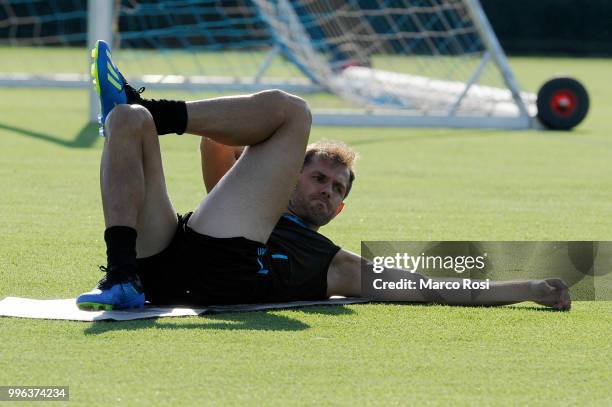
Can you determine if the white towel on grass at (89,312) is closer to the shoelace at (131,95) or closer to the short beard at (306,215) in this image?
the short beard at (306,215)

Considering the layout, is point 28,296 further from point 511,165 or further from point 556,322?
point 511,165

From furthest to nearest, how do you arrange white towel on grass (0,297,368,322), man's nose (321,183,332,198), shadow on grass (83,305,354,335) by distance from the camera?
1. man's nose (321,183,332,198)
2. white towel on grass (0,297,368,322)
3. shadow on grass (83,305,354,335)

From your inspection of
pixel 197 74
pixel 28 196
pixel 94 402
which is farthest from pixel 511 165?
pixel 197 74

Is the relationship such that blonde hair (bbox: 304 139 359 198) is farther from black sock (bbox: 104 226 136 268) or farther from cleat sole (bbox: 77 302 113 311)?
cleat sole (bbox: 77 302 113 311)

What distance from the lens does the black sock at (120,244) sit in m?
4.35

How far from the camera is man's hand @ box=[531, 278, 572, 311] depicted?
4.69 metres

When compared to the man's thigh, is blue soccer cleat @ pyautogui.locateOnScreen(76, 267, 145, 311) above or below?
below

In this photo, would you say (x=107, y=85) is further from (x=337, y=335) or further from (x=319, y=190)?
(x=337, y=335)

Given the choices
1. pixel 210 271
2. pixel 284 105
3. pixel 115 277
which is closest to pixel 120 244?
pixel 115 277

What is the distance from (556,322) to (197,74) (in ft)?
48.7

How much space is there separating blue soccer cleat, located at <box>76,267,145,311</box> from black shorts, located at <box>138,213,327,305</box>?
17cm

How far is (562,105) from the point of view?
41.6ft

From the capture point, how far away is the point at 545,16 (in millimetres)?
29953

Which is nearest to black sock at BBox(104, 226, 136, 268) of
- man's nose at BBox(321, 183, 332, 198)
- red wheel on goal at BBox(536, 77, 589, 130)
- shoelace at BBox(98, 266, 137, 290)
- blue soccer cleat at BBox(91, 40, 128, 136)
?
shoelace at BBox(98, 266, 137, 290)
